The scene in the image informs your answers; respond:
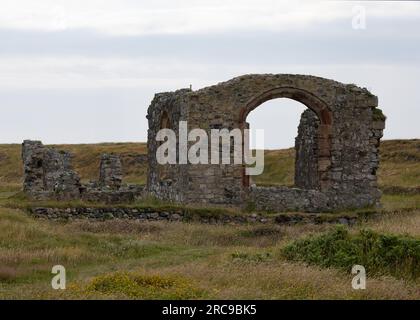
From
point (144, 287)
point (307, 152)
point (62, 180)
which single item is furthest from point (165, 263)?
point (307, 152)

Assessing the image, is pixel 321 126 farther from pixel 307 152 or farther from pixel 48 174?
pixel 48 174

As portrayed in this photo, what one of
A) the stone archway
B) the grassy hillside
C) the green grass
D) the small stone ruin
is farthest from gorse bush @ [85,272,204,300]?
the grassy hillside

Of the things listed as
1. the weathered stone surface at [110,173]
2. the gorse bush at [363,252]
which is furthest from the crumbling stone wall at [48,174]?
the gorse bush at [363,252]

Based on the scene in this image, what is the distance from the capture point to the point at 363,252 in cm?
1444

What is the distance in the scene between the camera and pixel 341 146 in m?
26.3

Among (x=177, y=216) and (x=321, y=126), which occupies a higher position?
(x=321, y=126)

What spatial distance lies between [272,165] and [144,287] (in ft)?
131

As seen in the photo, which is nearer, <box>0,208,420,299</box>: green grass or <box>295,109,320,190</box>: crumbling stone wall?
<box>0,208,420,299</box>: green grass

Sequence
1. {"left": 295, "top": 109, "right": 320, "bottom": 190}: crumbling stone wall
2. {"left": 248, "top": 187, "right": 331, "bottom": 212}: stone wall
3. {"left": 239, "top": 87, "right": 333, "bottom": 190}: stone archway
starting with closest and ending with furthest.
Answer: {"left": 248, "top": 187, "right": 331, "bottom": 212}: stone wall, {"left": 239, "top": 87, "right": 333, "bottom": 190}: stone archway, {"left": 295, "top": 109, "right": 320, "bottom": 190}: crumbling stone wall

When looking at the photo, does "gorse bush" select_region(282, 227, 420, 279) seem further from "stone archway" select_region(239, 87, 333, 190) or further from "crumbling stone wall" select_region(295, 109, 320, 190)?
"crumbling stone wall" select_region(295, 109, 320, 190)

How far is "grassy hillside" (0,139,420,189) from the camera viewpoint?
146 ft

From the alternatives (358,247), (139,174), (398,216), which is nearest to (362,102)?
(398,216)

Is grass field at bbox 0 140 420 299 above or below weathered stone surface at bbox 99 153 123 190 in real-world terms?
below

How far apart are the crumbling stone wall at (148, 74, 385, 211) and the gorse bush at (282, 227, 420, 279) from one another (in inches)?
388
